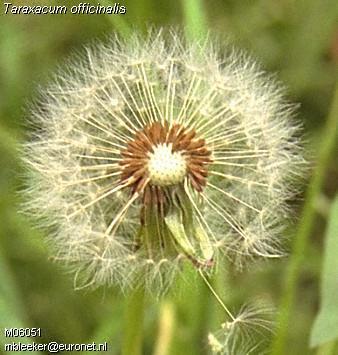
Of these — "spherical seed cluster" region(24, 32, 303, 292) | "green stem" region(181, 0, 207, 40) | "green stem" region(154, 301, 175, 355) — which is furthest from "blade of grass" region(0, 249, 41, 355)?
"green stem" region(181, 0, 207, 40)

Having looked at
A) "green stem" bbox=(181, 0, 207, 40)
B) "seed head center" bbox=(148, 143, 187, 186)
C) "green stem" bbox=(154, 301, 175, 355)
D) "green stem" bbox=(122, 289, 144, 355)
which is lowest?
"green stem" bbox=(122, 289, 144, 355)

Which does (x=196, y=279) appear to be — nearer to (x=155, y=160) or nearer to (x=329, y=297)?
(x=329, y=297)

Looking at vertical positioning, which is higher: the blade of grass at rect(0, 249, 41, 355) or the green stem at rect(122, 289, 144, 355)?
the blade of grass at rect(0, 249, 41, 355)

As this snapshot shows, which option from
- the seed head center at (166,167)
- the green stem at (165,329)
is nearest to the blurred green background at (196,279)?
the green stem at (165,329)

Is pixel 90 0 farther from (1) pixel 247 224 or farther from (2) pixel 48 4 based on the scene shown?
(1) pixel 247 224

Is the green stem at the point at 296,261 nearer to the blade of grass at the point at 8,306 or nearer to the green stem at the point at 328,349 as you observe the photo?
the green stem at the point at 328,349

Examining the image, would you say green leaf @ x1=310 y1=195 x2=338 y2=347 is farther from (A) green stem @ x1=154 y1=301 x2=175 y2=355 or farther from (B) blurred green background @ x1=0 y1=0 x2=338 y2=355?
(A) green stem @ x1=154 y1=301 x2=175 y2=355
